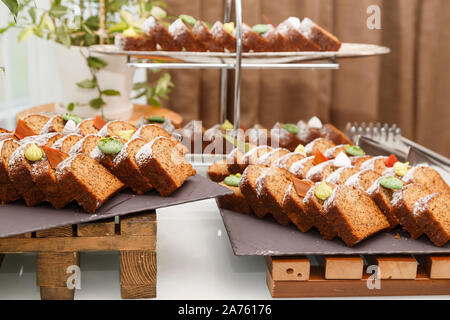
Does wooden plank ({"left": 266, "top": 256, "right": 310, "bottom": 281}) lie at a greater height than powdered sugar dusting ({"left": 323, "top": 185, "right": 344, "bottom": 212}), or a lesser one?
lesser

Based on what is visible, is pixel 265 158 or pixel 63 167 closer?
pixel 63 167

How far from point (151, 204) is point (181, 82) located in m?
2.18

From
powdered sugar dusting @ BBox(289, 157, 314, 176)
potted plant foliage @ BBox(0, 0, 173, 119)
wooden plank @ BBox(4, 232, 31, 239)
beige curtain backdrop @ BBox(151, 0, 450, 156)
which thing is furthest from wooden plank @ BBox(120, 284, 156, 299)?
beige curtain backdrop @ BBox(151, 0, 450, 156)

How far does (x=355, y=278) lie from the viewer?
114cm

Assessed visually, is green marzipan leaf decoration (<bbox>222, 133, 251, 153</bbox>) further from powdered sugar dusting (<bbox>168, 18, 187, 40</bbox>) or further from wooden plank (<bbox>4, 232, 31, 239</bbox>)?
wooden plank (<bbox>4, 232, 31, 239</bbox>)

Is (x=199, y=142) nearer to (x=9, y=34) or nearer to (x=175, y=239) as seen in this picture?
(x=175, y=239)

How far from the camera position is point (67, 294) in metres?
1.12

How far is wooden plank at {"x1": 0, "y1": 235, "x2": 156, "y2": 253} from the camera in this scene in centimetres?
109

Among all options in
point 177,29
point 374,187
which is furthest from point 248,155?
point 177,29

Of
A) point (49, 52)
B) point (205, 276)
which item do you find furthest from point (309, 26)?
point (49, 52)

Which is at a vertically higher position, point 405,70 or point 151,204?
point 405,70

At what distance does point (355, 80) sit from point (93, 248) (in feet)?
8.72

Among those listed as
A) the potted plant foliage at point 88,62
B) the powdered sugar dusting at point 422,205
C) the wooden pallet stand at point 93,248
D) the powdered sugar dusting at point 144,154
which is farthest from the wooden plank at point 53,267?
the potted plant foliage at point 88,62

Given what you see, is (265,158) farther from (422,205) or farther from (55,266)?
(55,266)
